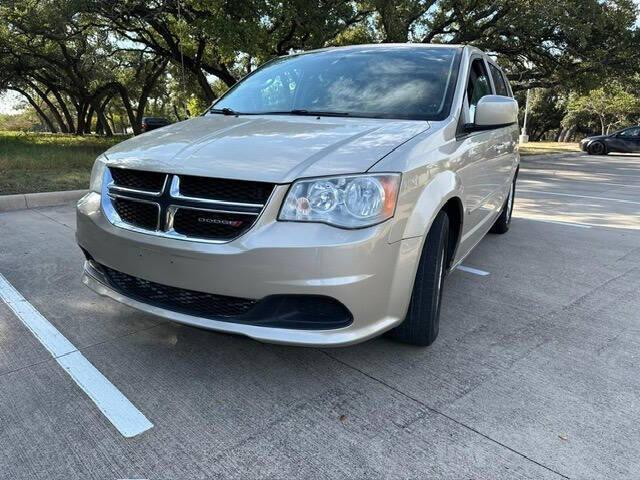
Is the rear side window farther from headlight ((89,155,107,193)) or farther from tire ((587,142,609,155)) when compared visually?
tire ((587,142,609,155))

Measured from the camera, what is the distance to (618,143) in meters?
22.3

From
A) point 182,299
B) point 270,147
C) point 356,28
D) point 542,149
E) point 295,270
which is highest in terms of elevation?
point 356,28

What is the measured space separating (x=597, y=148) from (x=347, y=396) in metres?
24.4

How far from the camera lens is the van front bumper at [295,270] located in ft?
6.73

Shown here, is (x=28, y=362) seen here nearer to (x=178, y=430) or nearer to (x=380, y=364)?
(x=178, y=430)

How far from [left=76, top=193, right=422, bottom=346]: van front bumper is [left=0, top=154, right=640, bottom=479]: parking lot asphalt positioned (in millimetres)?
389

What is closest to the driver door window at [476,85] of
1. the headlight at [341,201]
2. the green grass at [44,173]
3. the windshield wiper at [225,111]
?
the headlight at [341,201]

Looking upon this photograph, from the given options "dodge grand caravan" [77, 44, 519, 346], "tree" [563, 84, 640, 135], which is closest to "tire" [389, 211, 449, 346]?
"dodge grand caravan" [77, 44, 519, 346]

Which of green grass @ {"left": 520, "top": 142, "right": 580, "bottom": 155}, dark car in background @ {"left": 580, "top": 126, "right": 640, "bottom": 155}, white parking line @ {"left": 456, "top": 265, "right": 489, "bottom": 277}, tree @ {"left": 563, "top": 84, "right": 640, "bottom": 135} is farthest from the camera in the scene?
tree @ {"left": 563, "top": 84, "right": 640, "bottom": 135}

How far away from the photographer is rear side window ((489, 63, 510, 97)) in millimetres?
4472

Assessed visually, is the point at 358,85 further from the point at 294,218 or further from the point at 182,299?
the point at 182,299

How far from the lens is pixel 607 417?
223cm

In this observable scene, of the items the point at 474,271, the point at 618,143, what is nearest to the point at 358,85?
the point at 474,271

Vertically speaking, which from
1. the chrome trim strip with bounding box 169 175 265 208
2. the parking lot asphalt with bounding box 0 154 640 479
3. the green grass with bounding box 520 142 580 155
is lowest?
the green grass with bounding box 520 142 580 155
